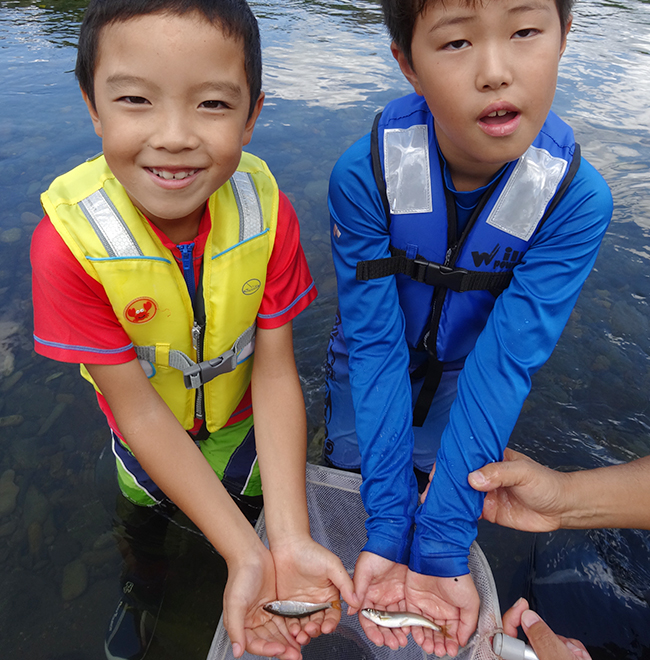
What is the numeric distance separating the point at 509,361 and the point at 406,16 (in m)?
1.33

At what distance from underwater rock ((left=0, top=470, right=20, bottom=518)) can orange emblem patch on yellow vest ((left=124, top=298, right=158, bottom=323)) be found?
1.74 m

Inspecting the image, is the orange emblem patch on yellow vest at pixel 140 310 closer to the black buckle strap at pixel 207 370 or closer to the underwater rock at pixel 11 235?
the black buckle strap at pixel 207 370

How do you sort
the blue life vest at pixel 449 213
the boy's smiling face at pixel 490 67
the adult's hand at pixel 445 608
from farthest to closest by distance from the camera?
the blue life vest at pixel 449 213
the adult's hand at pixel 445 608
the boy's smiling face at pixel 490 67

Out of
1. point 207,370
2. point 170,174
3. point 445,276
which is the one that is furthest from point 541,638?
point 170,174

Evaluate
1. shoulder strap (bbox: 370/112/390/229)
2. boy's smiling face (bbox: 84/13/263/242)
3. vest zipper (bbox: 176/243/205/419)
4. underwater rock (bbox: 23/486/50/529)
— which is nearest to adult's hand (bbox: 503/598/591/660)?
vest zipper (bbox: 176/243/205/419)

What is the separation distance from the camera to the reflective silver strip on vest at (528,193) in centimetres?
213

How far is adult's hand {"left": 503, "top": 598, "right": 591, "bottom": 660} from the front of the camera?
184 centimetres

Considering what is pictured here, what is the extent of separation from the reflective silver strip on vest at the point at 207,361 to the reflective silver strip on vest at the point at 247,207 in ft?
1.39

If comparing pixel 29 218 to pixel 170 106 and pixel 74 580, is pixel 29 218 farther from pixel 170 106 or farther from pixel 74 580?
pixel 170 106

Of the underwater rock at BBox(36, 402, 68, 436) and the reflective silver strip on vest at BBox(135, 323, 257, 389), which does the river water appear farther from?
the reflective silver strip on vest at BBox(135, 323, 257, 389)

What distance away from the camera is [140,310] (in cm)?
202

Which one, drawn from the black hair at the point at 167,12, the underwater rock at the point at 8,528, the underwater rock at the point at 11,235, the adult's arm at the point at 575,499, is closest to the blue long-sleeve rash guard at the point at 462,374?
the adult's arm at the point at 575,499

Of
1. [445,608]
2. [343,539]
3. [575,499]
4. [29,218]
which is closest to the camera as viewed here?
[445,608]

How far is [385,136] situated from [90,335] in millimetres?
1395
